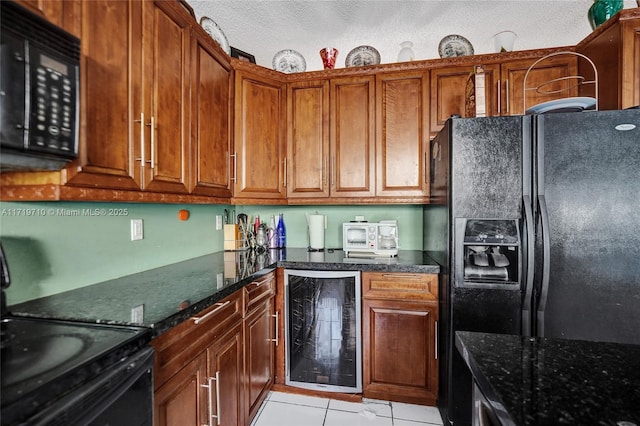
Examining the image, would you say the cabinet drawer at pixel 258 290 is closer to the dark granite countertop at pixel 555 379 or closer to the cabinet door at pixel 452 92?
the dark granite countertop at pixel 555 379

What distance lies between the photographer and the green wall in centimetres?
Answer: 113

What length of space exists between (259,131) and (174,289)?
1323 mm

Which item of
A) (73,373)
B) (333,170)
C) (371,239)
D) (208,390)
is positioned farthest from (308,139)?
(73,373)

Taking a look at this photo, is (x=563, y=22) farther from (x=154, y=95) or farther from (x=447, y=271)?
(x=154, y=95)

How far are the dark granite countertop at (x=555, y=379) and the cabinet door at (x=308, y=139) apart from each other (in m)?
1.72

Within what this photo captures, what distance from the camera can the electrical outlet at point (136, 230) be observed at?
163 centimetres

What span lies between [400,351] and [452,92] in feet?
5.94

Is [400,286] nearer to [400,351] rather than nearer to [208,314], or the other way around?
[400,351]

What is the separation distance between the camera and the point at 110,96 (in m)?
1.13

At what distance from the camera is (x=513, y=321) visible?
63.2 inches

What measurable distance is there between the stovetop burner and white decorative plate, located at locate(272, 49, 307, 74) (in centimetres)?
216

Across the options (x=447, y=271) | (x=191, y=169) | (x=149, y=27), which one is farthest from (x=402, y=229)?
(x=149, y=27)

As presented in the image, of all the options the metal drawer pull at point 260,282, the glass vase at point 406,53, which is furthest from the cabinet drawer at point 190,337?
the glass vase at point 406,53

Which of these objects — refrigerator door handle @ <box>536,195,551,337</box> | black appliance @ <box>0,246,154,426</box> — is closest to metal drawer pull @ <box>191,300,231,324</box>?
black appliance @ <box>0,246,154,426</box>
